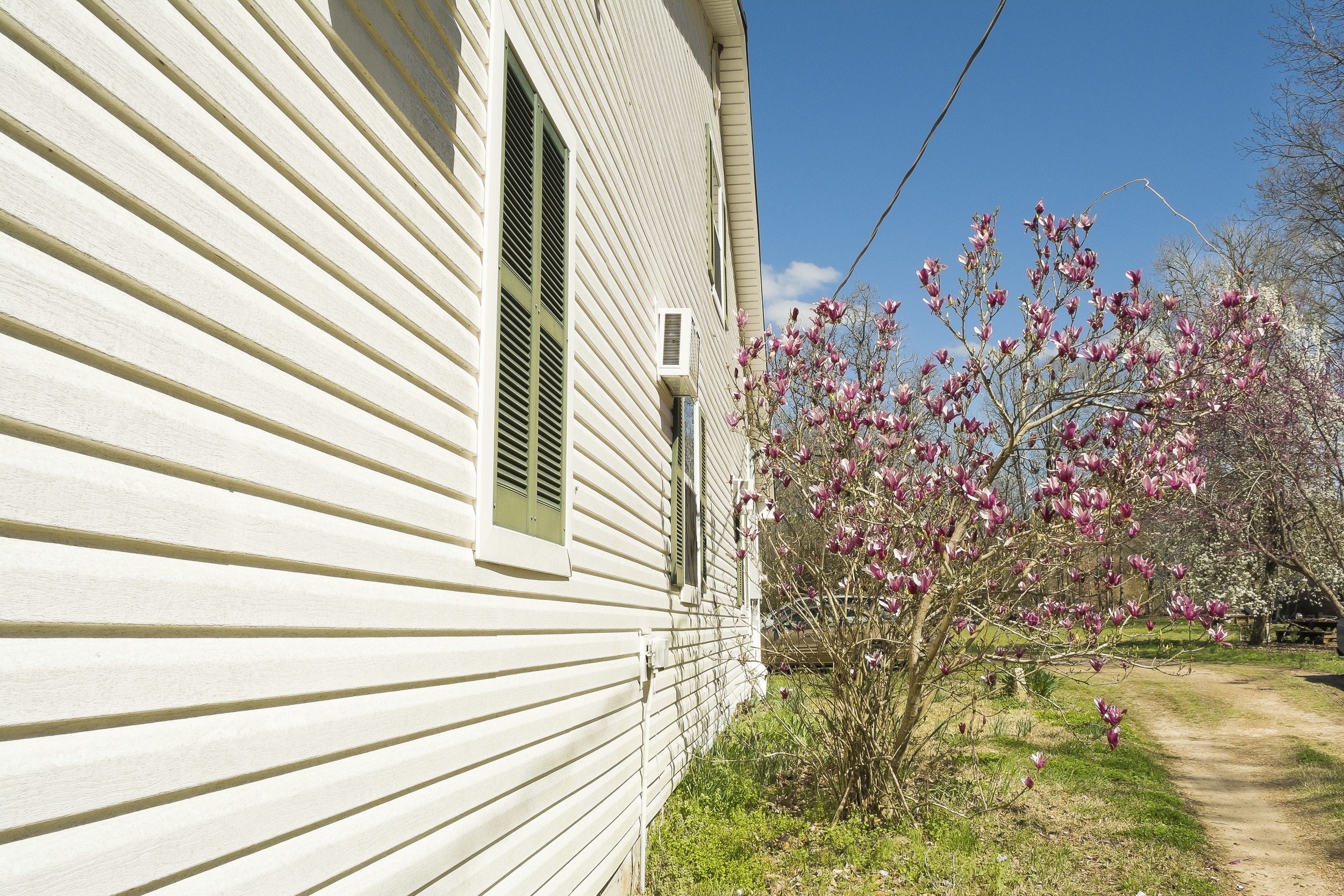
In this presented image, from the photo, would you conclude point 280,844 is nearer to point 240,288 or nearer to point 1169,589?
point 240,288

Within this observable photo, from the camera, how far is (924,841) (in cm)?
610

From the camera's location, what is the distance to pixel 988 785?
24.5 feet

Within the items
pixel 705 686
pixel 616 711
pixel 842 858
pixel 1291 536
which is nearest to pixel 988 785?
pixel 842 858

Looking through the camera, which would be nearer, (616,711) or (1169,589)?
(616,711)

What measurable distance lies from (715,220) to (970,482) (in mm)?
6374

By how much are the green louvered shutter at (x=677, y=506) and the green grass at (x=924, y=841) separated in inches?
63.3

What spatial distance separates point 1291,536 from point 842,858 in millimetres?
18758

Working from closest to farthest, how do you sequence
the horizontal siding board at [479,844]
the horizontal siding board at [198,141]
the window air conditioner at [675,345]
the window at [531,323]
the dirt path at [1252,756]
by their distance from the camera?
the horizontal siding board at [198,141], the horizontal siding board at [479,844], the window at [531,323], the dirt path at [1252,756], the window air conditioner at [675,345]

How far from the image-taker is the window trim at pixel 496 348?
9.53 feet

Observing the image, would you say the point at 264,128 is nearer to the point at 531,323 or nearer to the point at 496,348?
the point at 496,348

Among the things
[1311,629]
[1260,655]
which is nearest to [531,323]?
[1260,655]

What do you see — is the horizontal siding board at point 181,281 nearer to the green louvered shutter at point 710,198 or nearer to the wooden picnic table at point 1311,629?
the green louvered shutter at point 710,198

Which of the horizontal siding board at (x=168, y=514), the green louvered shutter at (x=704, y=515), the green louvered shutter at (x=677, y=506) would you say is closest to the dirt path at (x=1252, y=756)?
the green louvered shutter at (x=677, y=506)

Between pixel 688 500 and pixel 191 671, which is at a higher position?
pixel 688 500
